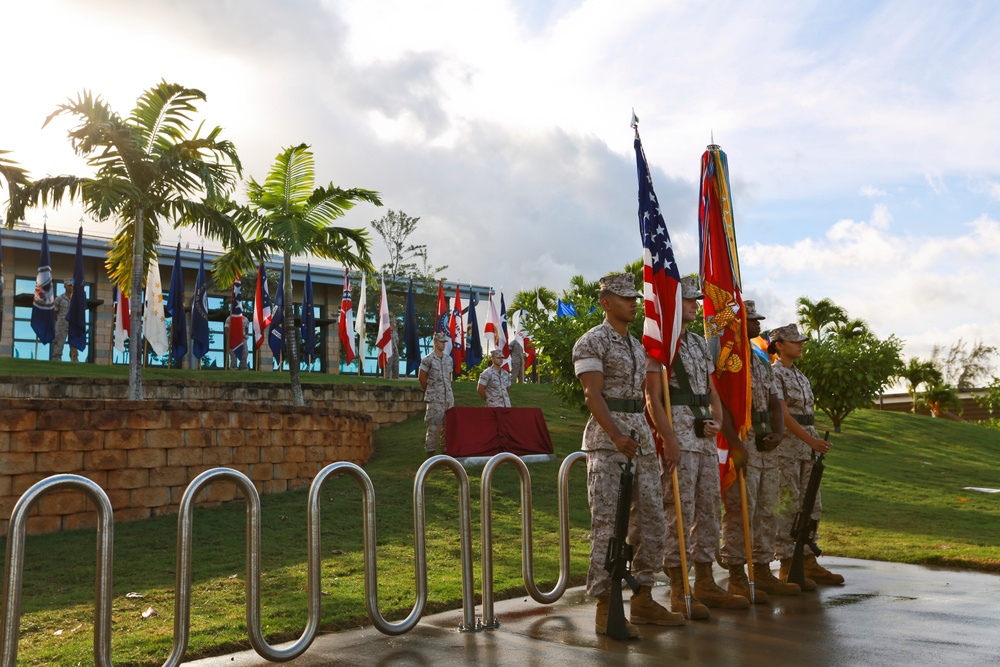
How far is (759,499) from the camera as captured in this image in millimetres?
6855

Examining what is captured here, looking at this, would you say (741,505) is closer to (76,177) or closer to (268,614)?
(268,614)

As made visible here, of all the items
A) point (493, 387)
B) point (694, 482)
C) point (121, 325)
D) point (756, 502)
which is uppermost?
point (121, 325)

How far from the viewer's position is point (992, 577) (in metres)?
7.41

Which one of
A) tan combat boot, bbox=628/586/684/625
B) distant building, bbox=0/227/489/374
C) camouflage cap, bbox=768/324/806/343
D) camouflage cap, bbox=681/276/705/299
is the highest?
distant building, bbox=0/227/489/374

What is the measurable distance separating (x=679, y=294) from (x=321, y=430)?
28.6 feet

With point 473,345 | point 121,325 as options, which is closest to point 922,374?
point 473,345

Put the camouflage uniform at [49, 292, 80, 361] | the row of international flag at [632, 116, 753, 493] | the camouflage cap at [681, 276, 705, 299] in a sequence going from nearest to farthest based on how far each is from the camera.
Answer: the row of international flag at [632, 116, 753, 493]
the camouflage cap at [681, 276, 705, 299]
the camouflage uniform at [49, 292, 80, 361]

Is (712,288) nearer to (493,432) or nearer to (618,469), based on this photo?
(618,469)

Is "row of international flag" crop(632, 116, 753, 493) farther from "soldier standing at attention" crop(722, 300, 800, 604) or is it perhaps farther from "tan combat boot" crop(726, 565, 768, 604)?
"tan combat boot" crop(726, 565, 768, 604)

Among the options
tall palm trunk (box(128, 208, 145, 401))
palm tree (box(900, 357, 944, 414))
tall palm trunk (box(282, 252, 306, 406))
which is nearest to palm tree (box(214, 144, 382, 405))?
tall palm trunk (box(282, 252, 306, 406))

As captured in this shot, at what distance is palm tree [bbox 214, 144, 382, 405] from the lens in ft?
60.1

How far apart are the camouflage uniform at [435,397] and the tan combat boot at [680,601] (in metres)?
9.48

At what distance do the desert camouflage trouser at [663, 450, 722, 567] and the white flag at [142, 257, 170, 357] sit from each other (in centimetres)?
1667

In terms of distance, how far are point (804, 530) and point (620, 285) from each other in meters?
2.67
